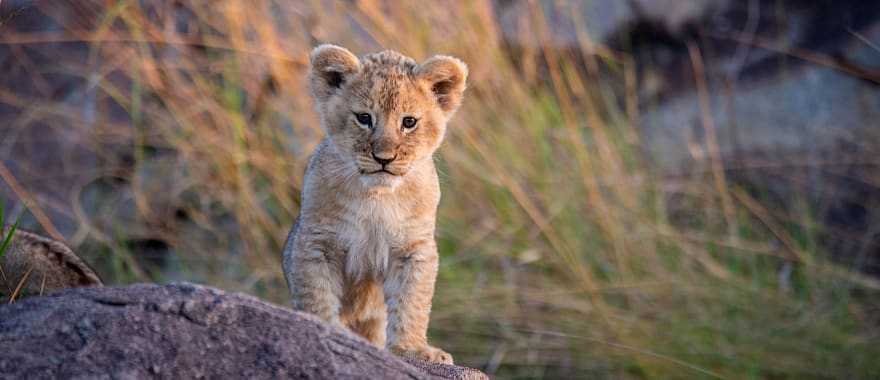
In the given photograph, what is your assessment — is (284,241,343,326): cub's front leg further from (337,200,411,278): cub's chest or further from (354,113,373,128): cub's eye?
(354,113,373,128): cub's eye

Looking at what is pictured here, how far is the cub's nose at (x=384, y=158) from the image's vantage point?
3.51 metres

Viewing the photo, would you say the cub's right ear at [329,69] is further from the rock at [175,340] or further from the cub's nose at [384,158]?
the rock at [175,340]

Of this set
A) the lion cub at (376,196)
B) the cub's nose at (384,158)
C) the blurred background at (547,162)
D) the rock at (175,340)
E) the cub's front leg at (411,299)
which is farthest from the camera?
the blurred background at (547,162)

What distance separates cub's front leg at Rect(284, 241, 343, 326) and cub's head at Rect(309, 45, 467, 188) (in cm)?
37

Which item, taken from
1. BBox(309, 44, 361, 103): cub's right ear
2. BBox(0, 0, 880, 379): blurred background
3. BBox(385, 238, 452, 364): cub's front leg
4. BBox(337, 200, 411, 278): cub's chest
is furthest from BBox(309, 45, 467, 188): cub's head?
BBox(0, 0, 880, 379): blurred background

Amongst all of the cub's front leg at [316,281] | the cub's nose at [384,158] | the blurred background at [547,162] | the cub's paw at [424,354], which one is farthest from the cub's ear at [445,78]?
the blurred background at [547,162]

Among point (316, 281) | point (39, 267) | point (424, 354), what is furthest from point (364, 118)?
point (39, 267)

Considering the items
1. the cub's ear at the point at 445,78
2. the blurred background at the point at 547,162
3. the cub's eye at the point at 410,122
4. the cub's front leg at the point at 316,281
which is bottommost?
the cub's front leg at the point at 316,281

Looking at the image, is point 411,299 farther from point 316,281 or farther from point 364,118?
point 364,118

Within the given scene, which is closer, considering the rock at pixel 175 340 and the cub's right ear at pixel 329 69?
the rock at pixel 175 340

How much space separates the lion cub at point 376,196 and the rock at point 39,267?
958 millimetres

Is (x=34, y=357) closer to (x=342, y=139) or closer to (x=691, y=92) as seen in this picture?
(x=342, y=139)

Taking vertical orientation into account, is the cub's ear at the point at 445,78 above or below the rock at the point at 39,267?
above

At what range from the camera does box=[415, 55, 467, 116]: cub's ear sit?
12.1 ft
